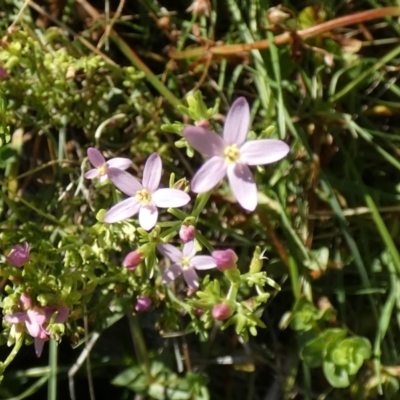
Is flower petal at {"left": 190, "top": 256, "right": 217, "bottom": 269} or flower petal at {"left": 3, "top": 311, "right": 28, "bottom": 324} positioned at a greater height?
flower petal at {"left": 3, "top": 311, "right": 28, "bottom": 324}

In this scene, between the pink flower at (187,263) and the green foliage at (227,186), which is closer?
the pink flower at (187,263)

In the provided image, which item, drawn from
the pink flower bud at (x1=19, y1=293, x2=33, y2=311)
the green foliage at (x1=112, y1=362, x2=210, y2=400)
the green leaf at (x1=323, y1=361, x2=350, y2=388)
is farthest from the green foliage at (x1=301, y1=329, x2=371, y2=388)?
the pink flower bud at (x1=19, y1=293, x2=33, y2=311)

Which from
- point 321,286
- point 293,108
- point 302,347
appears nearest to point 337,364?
point 302,347

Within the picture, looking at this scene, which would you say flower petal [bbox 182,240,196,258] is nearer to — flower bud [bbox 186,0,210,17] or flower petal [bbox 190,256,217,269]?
flower petal [bbox 190,256,217,269]

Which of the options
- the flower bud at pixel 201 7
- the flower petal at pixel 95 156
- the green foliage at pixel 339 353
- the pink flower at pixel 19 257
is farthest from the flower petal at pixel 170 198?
the flower bud at pixel 201 7

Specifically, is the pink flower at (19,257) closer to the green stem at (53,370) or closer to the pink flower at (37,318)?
the pink flower at (37,318)

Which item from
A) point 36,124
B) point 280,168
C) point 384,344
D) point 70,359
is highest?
point 36,124

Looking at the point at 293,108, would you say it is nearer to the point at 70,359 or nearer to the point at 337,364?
the point at 337,364
